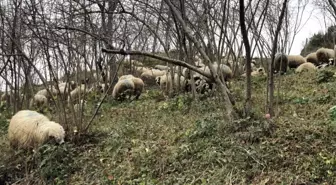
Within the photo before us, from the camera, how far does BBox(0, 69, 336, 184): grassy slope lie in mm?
5613

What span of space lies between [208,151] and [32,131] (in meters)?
3.53

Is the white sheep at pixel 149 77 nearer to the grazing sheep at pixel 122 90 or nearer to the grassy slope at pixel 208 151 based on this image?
the grazing sheep at pixel 122 90

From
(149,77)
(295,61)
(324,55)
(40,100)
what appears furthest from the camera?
(149,77)

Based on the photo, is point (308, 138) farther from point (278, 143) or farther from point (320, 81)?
point (320, 81)

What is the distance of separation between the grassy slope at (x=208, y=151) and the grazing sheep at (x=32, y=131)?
0.96 feet

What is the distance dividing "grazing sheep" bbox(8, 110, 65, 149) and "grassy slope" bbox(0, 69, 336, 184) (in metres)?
0.29

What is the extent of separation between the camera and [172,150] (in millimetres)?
6809

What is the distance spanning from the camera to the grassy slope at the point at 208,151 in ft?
18.4

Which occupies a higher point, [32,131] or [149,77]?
[149,77]

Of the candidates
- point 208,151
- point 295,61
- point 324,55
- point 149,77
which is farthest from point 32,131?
point 324,55

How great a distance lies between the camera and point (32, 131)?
25.7ft

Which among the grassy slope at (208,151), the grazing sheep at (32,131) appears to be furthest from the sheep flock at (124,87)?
the grassy slope at (208,151)

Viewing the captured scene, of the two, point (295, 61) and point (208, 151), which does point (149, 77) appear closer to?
point (295, 61)

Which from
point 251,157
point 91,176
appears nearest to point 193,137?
point 251,157
